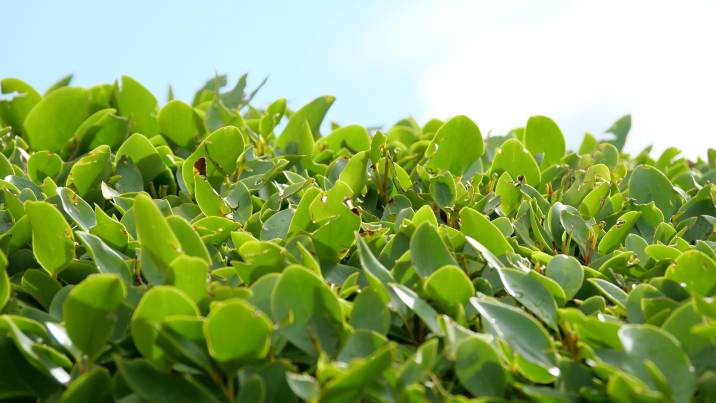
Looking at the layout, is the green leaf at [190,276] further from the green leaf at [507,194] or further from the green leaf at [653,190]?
the green leaf at [653,190]

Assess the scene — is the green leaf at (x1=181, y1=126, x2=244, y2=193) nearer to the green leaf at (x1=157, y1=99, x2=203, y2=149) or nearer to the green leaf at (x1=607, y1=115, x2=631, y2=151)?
the green leaf at (x1=157, y1=99, x2=203, y2=149)

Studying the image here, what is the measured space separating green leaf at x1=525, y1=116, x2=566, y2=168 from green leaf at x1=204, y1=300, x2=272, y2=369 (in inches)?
69.7

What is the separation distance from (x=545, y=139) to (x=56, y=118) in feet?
5.53

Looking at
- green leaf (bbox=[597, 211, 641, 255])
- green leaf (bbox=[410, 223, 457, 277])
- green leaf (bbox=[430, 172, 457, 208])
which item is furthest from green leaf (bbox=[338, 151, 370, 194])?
green leaf (bbox=[597, 211, 641, 255])

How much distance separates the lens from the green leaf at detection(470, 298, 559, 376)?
146 centimetres

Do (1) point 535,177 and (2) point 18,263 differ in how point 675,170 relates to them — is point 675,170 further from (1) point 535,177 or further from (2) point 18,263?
(2) point 18,263

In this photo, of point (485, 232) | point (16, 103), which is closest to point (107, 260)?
point (485, 232)

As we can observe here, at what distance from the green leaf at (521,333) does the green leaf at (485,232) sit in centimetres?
37

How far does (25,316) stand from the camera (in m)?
1.63

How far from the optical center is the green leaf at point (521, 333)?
4.79ft

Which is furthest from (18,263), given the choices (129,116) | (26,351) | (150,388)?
(129,116)

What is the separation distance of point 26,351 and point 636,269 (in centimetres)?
137

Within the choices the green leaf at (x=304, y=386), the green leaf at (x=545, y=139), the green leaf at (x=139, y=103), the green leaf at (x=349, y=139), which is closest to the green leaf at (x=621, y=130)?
the green leaf at (x=545, y=139)

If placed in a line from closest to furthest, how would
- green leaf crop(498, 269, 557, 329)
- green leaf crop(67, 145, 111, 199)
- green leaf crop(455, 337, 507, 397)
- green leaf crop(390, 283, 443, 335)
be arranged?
green leaf crop(455, 337, 507, 397)
green leaf crop(390, 283, 443, 335)
green leaf crop(498, 269, 557, 329)
green leaf crop(67, 145, 111, 199)
